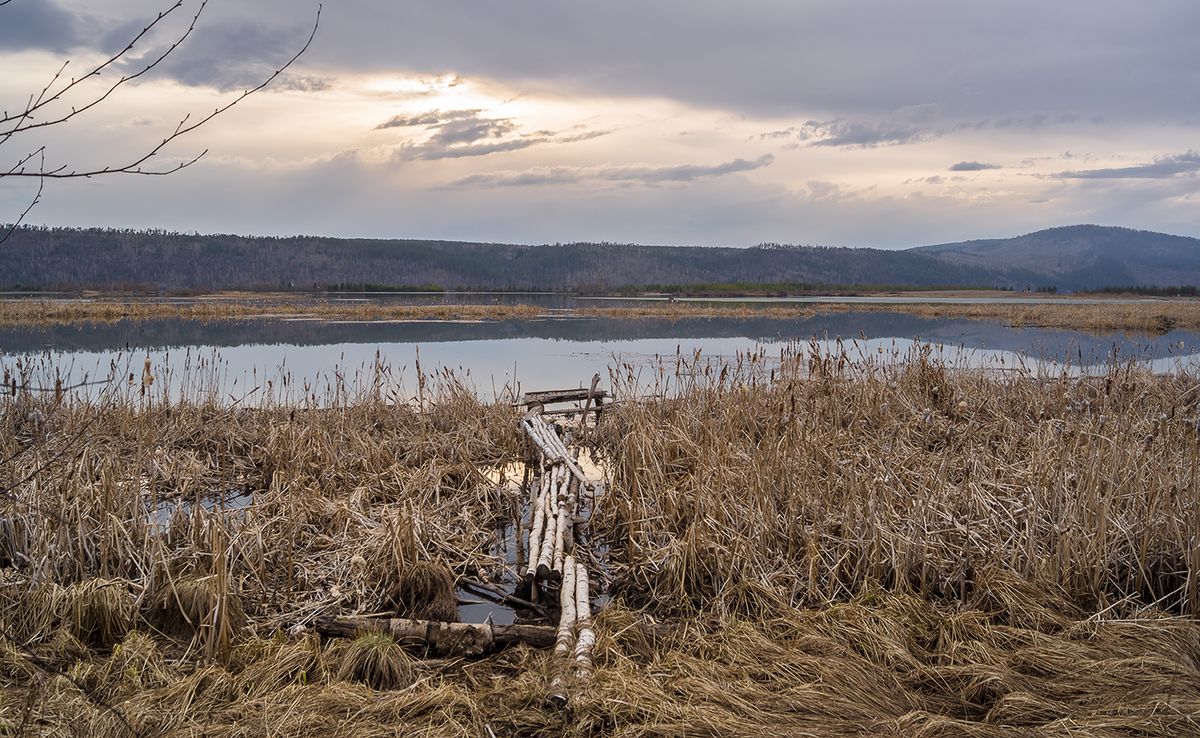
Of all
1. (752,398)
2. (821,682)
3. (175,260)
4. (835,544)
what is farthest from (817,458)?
(175,260)

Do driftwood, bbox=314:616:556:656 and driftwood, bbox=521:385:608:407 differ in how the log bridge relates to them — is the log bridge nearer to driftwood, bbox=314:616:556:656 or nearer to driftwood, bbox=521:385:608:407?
driftwood, bbox=314:616:556:656

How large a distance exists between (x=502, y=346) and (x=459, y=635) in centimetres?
2091

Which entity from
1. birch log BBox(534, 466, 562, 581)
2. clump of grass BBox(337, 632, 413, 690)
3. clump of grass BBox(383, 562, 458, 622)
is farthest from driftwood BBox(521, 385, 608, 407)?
clump of grass BBox(337, 632, 413, 690)

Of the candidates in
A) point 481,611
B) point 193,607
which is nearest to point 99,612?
point 193,607

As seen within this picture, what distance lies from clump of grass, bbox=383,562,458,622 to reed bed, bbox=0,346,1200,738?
23mm

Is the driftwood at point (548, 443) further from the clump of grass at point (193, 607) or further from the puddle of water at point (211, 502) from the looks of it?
the clump of grass at point (193, 607)

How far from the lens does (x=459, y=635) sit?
4723 mm

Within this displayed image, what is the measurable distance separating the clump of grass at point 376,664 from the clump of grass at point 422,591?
1.03 m

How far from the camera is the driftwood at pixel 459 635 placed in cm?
471

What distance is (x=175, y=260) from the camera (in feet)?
343

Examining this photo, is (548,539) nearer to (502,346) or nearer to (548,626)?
(548,626)

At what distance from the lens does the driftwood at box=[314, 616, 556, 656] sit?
15.5ft

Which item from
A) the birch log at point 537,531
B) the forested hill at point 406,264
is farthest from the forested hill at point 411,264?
the birch log at point 537,531

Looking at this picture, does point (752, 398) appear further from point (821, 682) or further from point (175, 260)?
point (175, 260)
